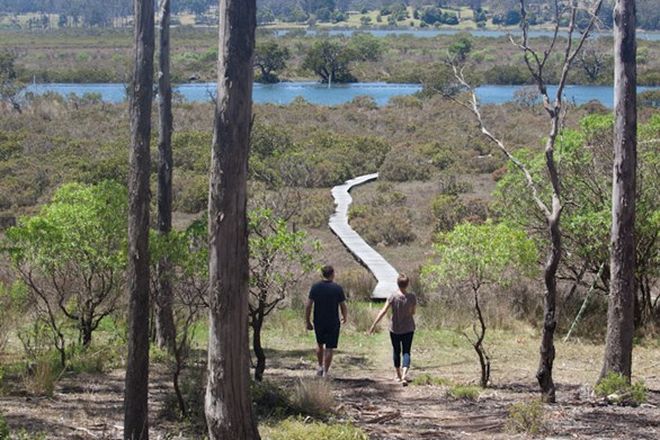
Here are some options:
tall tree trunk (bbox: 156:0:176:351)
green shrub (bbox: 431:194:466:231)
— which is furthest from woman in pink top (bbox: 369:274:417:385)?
green shrub (bbox: 431:194:466:231)

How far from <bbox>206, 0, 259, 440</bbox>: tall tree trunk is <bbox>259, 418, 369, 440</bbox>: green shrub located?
1106mm

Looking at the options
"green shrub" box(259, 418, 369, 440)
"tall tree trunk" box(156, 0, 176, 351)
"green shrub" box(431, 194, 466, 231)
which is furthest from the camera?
"green shrub" box(431, 194, 466, 231)

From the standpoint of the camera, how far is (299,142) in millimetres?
43719

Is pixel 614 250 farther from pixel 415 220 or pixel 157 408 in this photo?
pixel 415 220

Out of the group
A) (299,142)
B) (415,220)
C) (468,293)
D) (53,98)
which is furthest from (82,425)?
(53,98)

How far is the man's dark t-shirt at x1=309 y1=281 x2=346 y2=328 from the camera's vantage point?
12031mm

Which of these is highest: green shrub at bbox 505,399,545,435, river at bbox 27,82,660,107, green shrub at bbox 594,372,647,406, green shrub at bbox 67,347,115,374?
river at bbox 27,82,660,107

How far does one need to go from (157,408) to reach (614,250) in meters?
5.78

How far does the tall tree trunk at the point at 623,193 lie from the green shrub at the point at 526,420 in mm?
3029

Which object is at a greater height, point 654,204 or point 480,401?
point 654,204

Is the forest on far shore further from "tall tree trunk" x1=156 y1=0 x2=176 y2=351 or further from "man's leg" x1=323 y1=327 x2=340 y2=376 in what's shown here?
"man's leg" x1=323 y1=327 x2=340 y2=376

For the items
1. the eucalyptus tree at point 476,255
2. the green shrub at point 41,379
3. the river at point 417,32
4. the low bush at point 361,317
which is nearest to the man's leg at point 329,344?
the eucalyptus tree at point 476,255

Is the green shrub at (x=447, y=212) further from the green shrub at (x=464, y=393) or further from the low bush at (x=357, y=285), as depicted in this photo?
the green shrub at (x=464, y=393)

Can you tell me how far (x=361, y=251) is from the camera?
934 inches
